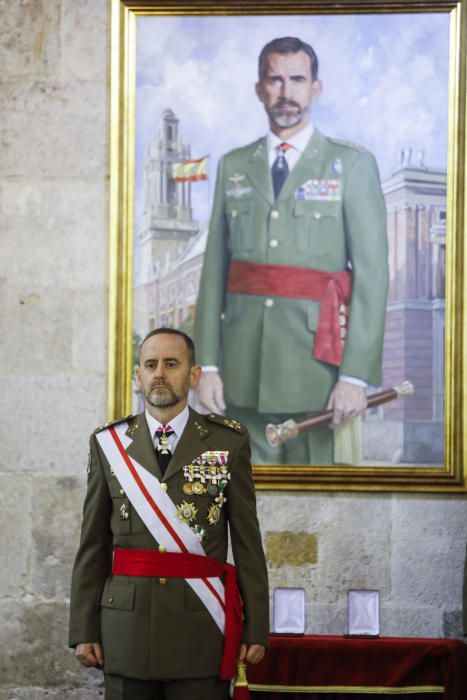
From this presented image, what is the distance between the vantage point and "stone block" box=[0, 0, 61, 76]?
4.56 metres

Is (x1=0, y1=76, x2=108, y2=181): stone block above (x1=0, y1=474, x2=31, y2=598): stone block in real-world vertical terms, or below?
above

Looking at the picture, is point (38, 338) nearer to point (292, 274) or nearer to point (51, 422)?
point (51, 422)

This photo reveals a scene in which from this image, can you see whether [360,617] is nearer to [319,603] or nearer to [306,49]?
[319,603]

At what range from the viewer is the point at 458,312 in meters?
4.40

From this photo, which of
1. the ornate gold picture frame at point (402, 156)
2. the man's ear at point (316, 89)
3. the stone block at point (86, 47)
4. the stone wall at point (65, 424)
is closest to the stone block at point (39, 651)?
the stone wall at point (65, 424)

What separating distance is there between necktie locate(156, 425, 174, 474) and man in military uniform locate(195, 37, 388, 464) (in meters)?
1.36

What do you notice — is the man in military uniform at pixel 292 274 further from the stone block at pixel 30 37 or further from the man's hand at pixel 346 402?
the stone block at pixel 30 37

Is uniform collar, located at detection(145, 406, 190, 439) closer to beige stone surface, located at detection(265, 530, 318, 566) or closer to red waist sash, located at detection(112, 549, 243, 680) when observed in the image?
red waist sash, located at detection(112, 549, 243, 680)

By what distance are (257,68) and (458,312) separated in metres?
1.29

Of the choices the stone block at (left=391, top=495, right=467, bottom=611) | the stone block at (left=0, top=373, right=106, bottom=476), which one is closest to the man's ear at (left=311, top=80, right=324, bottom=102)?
the stone block at (left=0, top=373, right=106, bottom=476)

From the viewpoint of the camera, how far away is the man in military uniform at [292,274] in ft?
14.6

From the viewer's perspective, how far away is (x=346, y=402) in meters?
4.43

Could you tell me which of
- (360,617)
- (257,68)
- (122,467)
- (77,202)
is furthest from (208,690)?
(257,68)

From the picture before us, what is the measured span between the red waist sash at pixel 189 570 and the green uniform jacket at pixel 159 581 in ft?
0.07
